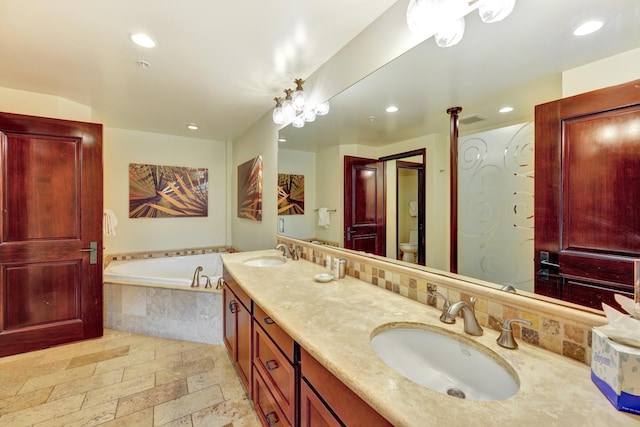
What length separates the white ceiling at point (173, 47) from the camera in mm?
1417

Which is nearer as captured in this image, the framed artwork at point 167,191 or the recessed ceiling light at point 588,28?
the recessed ceiling light at point 588,28

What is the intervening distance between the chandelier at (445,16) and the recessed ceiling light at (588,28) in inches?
11.6

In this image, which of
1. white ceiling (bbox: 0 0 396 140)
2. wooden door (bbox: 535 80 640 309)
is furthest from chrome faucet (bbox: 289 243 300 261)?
wooden door (bbox: 535 80 640 309)

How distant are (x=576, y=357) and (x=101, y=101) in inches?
147

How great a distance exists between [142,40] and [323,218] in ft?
5.50

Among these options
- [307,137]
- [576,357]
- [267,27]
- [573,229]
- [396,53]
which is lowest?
[576,357]

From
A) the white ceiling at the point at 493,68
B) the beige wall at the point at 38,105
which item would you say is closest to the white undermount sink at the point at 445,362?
the white ceiling at the point at 493,68

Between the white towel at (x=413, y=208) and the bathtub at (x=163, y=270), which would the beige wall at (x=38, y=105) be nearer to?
the bathtub at (x=163, y=270)

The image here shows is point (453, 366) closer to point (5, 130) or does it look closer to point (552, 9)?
point (552, 9)

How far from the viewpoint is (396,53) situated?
1.40m

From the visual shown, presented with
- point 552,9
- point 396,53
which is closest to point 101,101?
point 396,53

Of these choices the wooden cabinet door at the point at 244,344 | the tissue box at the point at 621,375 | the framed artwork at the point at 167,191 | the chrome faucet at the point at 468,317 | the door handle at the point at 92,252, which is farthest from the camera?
the framed artwork at the point at 167,191

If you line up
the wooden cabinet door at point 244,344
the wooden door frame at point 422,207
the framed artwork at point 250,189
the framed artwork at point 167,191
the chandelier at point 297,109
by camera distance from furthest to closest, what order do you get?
the framed artwork at point 167,191, the framed artwork at point 250,189, the chandelier at point 297,109, the wooden cabinet door at point 244,344, the wooden door frame at point 422,207

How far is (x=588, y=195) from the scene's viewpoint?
0.78 metres
